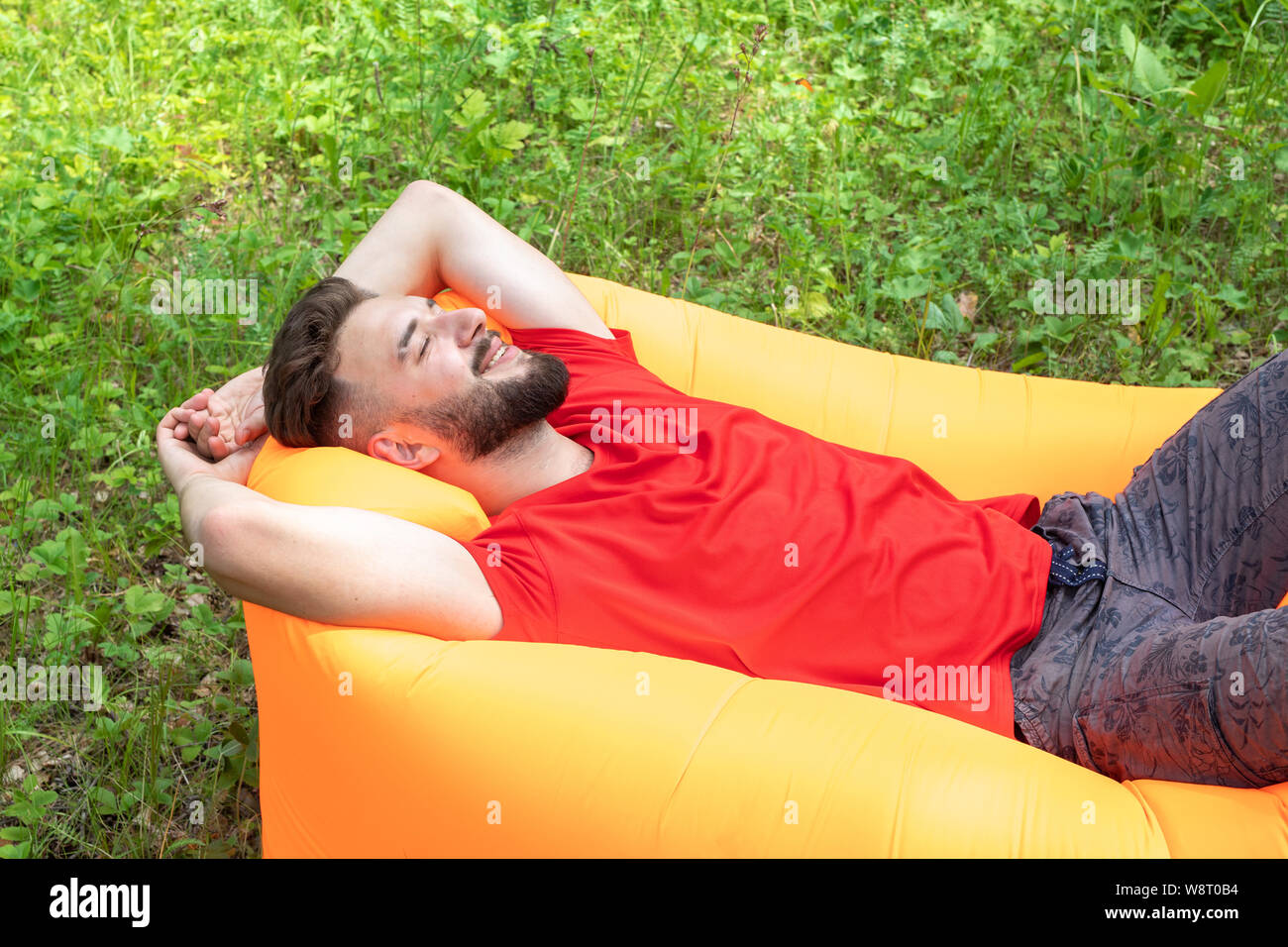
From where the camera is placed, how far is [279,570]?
181 centimetres

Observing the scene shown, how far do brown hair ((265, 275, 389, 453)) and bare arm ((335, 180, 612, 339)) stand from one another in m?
0.29

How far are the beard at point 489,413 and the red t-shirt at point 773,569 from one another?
15 cm

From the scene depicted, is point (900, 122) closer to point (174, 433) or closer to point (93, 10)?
point (174, 433)

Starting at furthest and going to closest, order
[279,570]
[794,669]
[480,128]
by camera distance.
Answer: [480,128] < [794,669] < [279,570]

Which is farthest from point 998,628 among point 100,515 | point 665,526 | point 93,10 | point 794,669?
point 93,10

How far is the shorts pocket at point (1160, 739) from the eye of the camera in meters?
1.70

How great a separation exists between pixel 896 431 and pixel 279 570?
158 centimetres

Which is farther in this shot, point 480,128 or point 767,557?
point 480,128

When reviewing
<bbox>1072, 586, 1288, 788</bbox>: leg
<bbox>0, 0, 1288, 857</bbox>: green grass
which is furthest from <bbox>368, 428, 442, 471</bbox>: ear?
<bbox>1072, 586, 1288, 788</bbox>: leg

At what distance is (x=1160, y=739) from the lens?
1763 millimetres

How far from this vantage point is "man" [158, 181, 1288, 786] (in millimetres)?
1828

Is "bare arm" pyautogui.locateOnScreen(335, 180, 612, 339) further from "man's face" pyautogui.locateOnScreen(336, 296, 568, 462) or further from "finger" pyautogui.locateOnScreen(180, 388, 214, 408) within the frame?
"finger" pyautogui.locateOnScreen(180, 388, 214, 408)
